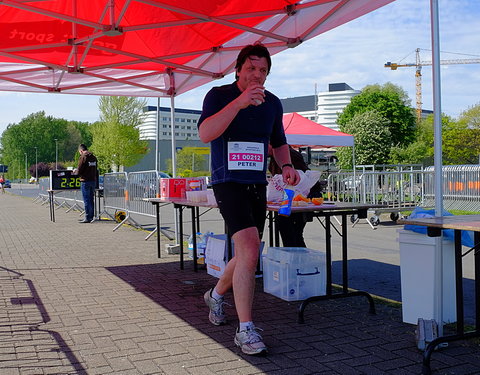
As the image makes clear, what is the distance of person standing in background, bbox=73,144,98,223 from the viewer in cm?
1520

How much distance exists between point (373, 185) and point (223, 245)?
28.6 ft

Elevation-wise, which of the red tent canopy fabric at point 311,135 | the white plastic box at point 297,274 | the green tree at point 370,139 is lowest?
the white plastic box at point 297,274

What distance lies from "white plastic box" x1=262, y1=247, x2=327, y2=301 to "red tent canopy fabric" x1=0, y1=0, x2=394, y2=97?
2724 millimetres

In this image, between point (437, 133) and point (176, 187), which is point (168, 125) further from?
point (437, 133)

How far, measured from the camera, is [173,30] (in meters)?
7.38

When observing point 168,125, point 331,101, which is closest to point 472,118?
point 168,125

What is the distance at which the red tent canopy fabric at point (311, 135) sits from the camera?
15.8 meters

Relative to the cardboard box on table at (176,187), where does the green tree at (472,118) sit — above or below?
above

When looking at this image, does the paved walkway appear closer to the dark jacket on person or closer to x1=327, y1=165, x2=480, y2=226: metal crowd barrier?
the dark jacket on person

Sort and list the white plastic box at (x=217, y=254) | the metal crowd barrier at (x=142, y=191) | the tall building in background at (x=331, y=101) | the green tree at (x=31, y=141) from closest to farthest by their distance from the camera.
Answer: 1. the white plastic box at (x=217, y=254)
2. the metal crowd barrier at (x=142, y=191)
3. the green tree at (x=31, y=141)
4. the tall building in background at (x=331, y=101)

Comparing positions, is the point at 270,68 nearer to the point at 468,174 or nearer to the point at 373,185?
the point at 373,185

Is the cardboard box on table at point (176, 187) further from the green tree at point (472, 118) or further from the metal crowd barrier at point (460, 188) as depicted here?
the green tree at point (472, 118)

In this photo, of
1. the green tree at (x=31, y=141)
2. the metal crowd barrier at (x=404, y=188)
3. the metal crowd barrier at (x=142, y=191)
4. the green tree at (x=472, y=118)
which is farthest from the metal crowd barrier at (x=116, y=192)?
the green tree at (x=31, y=141)

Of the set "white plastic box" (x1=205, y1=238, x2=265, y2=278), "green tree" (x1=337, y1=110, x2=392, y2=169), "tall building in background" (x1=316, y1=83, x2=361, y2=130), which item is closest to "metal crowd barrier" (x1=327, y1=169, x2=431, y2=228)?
"white plastic box" (x1=205, y1=238, x2=265, y2=278)
